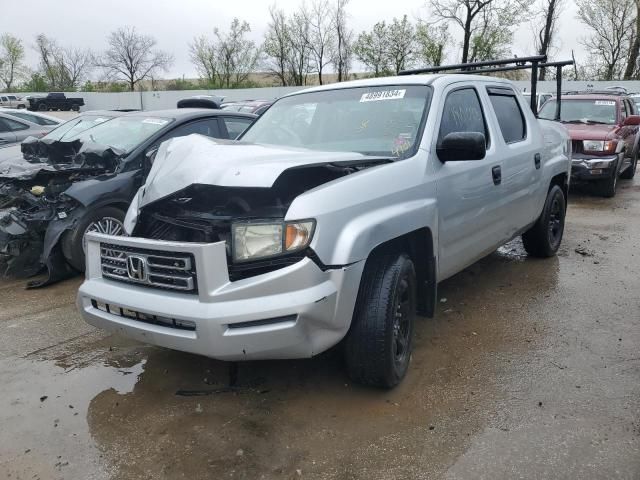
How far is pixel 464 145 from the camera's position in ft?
11.0

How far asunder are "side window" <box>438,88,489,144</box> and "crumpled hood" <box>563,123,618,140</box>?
614 cm

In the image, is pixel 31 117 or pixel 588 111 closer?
pixel 588 111

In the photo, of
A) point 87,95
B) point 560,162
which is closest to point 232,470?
point 560,162

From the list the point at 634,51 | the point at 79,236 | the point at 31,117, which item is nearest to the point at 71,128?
the point at 79,236

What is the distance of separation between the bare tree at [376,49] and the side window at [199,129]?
3925 cm

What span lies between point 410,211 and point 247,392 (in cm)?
142

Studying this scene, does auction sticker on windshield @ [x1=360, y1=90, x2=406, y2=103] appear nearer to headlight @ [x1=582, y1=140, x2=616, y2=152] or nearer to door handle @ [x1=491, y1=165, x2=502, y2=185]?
door handle @ [x1=491, y1=165, x2=502, y2=185]

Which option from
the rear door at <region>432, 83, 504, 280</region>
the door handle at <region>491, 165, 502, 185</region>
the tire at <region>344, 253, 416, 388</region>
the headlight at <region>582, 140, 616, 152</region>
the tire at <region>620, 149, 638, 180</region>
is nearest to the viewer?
the tire at <region>344, 253, 416, 388</region>

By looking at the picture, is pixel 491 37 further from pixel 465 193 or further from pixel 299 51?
pixel 465 193

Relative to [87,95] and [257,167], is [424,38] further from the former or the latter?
[257,167]

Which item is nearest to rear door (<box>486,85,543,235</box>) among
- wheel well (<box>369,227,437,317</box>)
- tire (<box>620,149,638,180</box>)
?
wheel well (<box>369,227,437,317</box>)

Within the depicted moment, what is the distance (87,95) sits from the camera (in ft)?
149

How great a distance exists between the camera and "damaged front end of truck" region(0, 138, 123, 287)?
505 cm

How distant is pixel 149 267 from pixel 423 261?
1677mm
